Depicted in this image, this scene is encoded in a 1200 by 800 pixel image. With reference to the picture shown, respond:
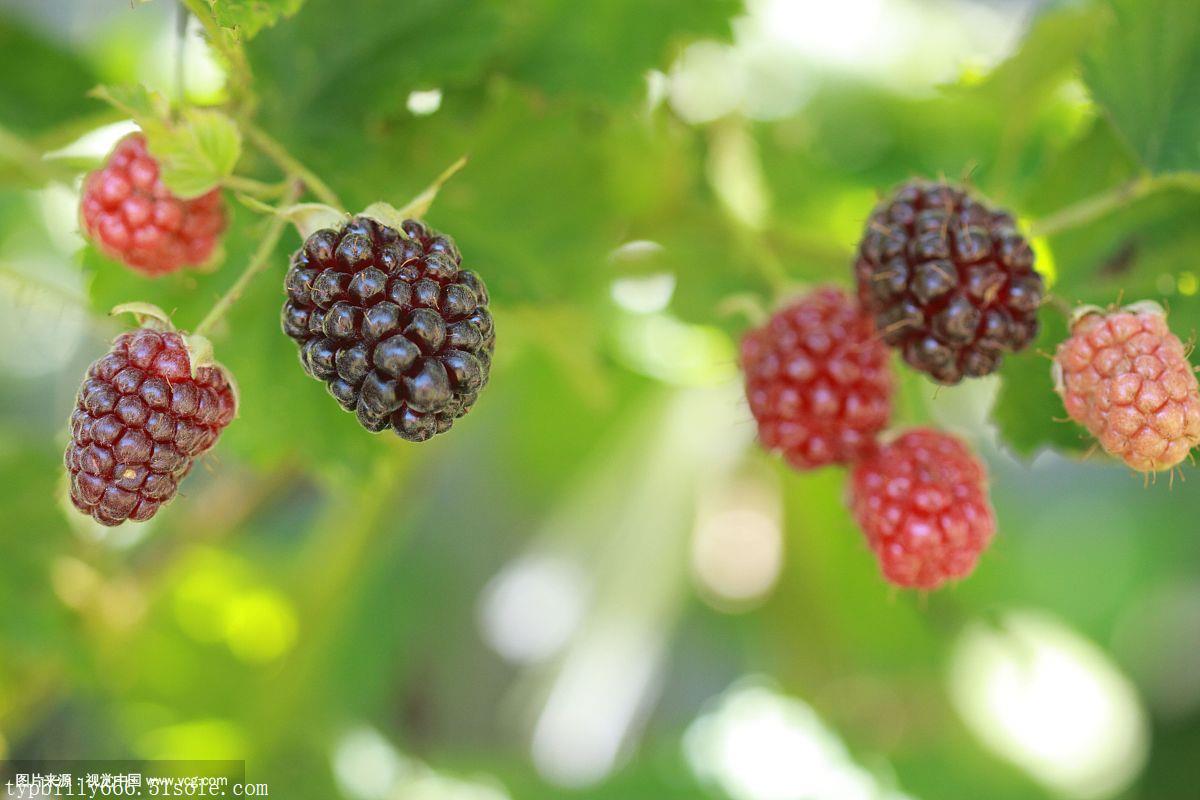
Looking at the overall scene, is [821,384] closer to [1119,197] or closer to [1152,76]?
[1119,197]

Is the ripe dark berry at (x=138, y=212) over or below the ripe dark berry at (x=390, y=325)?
over

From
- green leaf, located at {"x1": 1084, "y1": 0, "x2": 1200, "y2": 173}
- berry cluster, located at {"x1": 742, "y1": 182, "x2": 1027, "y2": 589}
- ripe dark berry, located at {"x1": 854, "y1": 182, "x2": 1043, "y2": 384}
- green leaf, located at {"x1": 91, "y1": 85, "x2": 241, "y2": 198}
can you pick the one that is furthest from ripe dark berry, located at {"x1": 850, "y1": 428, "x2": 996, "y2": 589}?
green leaf, located at {"x1": 91, "y1": 85, "x2": 241, "y2": 198}

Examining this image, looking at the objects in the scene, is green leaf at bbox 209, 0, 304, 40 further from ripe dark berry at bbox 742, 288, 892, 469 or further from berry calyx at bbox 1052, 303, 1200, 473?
berry calyx at bbox 1052, 303, 1200, 473

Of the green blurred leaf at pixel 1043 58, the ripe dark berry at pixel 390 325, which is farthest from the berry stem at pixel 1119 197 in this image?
the ripe dark berry at pixel 390 325

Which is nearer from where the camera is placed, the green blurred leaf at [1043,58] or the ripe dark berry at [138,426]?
the ripe dark berry at [138,426]

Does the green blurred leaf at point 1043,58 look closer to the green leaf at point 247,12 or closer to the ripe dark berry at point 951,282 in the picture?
the ripe dark berry at point 951,282

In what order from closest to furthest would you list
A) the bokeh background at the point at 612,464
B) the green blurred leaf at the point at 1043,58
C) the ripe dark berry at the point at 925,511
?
the ripe dark berry at the point at 925,511
the bokeh background at the point at 612,464
the green blurred leaf at the point at 1043,58
